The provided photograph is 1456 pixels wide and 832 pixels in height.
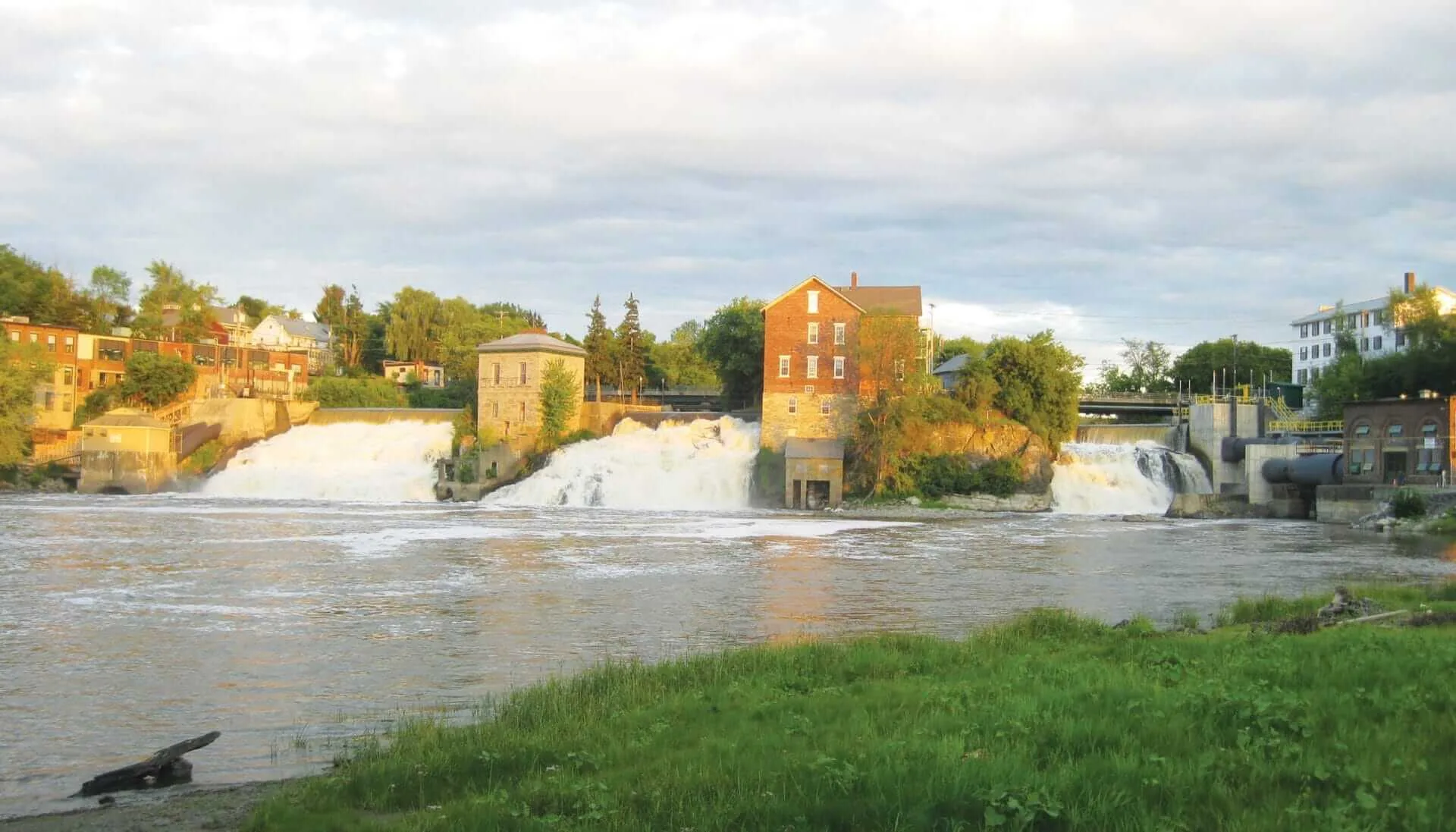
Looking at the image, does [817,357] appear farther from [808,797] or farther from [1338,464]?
[808,797]

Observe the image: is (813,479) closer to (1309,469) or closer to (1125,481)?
(1125,481)

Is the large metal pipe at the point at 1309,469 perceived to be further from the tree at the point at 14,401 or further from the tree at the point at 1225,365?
the tree at the point at 14,401

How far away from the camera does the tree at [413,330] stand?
104 meters

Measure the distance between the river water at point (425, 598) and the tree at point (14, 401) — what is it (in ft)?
62.8

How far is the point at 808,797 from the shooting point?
6.24m

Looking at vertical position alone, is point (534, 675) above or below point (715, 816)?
below

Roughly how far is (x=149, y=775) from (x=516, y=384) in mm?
54815

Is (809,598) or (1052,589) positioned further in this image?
(1052,589)

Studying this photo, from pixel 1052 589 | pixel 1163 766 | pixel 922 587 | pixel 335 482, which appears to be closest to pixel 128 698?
pixel 1163 766

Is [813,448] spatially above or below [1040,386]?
below

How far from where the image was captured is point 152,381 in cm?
7006

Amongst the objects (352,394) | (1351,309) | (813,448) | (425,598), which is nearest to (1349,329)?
(1351,309)

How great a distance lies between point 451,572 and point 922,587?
Result: 10848 millimetres

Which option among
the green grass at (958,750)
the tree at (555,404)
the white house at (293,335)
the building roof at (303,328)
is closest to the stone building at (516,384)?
the tree at (555,404)
